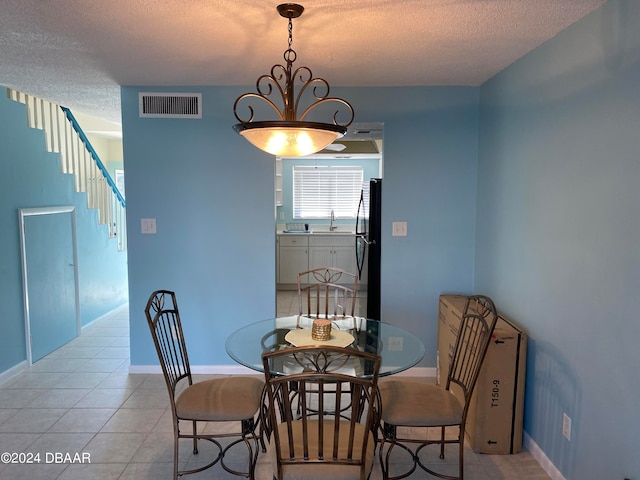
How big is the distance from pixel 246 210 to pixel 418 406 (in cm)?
210

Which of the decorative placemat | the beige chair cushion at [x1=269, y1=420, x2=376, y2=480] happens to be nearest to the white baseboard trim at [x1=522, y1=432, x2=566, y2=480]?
the beige chair cushion at [x1=269, y1=420, x2=376, y2=480]

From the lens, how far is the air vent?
362 centimetres

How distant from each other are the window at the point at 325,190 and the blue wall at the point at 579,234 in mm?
4430

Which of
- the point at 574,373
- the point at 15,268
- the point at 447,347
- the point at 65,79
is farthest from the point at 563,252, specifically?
A: the point at 15,268

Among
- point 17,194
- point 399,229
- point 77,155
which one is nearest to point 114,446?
point 17,194

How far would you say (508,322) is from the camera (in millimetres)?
2793

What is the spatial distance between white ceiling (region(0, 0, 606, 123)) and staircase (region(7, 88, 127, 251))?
0.67 metres

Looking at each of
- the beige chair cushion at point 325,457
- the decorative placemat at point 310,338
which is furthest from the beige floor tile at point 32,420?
the beige chair cushion at point 325,457

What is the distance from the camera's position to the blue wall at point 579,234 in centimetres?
181

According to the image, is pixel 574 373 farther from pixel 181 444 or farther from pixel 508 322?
pixel 181 444

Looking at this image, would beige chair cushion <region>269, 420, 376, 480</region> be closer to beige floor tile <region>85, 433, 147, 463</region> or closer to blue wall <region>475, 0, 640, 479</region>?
blue wall <region>475, 0, 640, 479</region>

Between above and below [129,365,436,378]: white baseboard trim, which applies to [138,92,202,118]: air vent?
above

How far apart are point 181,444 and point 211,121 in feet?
7.63

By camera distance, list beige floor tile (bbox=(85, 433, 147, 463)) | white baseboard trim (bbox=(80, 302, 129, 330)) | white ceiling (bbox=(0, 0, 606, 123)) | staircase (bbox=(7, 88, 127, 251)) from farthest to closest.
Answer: white baseboard trim (bbox=(80, 302, 129, 330))
staircase (bbox=(7, 88, 127, 251))
beige floor tile (bbox=(85, 433, 147, 463))
white ceiling (bbox=(0, 0, 606, 123))
